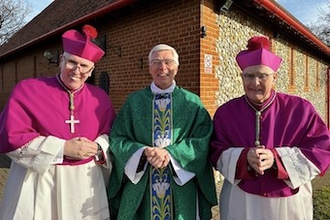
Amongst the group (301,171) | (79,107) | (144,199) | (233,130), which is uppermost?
(79,107)

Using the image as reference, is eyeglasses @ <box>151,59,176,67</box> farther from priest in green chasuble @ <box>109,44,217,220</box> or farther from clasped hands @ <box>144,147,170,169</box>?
clasped hands @ <box>144,147,170,169</box>

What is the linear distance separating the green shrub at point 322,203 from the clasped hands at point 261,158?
273 cm

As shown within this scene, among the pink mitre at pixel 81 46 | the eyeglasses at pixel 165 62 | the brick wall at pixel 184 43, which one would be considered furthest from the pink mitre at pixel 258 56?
the brick wall at pixel 184 43

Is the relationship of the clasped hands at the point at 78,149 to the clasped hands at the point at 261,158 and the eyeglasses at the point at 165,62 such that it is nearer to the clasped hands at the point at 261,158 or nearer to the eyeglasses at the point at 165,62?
the eyeglasses at the point at 165,62

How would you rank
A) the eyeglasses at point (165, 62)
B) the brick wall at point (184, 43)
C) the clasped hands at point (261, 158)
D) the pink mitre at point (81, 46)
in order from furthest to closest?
the brick wall at point (184, 43) → the eyeglasses at point (165, 62) → the pink mitre at point (81, 46) → the clasped hands at point (261, 158)

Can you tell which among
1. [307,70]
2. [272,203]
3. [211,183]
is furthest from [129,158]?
[307,70]

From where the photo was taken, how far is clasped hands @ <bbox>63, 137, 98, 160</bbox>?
80.5 inches

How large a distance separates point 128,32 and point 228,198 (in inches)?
186

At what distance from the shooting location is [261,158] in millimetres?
1902

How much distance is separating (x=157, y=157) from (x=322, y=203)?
11.9 ft

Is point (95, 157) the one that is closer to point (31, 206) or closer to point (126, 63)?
point (31, 206)

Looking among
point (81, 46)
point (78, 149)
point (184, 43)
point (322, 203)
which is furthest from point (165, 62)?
point (322, 203)

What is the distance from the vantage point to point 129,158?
224cm

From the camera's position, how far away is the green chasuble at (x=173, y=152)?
2250mm
